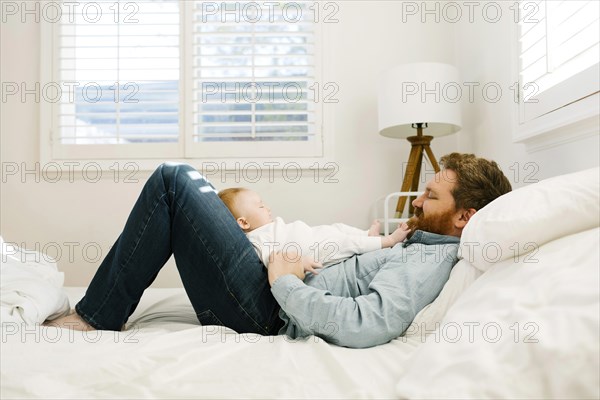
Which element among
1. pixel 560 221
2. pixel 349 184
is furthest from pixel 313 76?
pixel 560 221

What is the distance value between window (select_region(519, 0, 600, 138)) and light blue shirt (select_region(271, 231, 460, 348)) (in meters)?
0.57

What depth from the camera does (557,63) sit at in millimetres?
1596

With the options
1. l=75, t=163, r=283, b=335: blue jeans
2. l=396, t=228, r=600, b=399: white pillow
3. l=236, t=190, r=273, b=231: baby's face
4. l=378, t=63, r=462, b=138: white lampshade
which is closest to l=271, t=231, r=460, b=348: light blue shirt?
l=75, t=163, r=283, b=335: blue jeans

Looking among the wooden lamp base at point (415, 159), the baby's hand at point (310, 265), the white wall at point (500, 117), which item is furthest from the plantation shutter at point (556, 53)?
the baby's hand at point (310, 265)

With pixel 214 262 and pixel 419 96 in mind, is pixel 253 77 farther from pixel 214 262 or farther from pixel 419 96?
pixel 214 262

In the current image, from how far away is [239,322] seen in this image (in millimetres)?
1303

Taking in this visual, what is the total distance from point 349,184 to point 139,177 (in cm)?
110

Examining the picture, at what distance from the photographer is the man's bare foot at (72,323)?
130 centimetres

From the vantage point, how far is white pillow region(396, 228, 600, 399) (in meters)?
0.71

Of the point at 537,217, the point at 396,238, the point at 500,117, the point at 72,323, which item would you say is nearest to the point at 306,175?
the point at 500,117

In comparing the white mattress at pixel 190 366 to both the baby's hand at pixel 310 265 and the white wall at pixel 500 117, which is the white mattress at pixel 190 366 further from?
the white wall at pixel 500 117

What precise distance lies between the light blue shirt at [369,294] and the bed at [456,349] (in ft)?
0.11

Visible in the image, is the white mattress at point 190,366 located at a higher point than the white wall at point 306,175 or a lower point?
lower

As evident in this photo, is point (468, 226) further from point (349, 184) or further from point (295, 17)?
point (295, 17)
